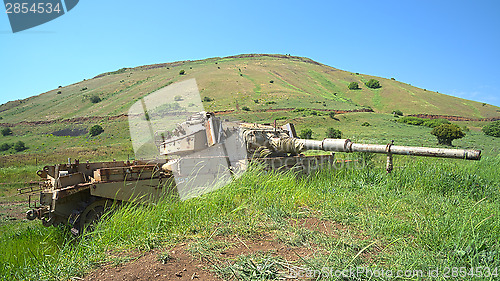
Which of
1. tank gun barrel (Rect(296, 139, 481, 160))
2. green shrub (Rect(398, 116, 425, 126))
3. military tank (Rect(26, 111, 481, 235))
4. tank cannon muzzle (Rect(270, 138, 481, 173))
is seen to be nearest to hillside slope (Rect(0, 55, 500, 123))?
green shrub (Rect(398, 116, 425, 126))

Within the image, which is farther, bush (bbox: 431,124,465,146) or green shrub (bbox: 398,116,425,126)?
green shrub (bbox: 398,116,425,126)

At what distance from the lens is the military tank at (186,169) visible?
7.79 m

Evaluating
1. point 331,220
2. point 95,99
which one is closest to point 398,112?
point 95,99

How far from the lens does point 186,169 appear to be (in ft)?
27.6

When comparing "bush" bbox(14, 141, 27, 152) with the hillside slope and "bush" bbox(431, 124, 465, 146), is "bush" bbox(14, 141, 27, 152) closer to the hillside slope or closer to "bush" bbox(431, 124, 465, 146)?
the hillside slope

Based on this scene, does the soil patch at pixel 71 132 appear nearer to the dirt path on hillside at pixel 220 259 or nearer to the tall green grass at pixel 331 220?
the tall green grass at pixel 331 220

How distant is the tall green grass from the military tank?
1.11m

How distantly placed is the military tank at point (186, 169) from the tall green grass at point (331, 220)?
1.11 metres

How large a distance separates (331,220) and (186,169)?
4.93 m

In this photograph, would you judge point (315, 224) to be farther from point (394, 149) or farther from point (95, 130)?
point (95, 130)

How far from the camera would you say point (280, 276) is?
2.84 meters

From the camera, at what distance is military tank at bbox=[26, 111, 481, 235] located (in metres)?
7.79

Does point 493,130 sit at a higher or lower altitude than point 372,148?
lower

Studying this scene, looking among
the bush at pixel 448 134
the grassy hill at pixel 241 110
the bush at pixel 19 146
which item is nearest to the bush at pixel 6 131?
the grassy hill at pixel 241 110
